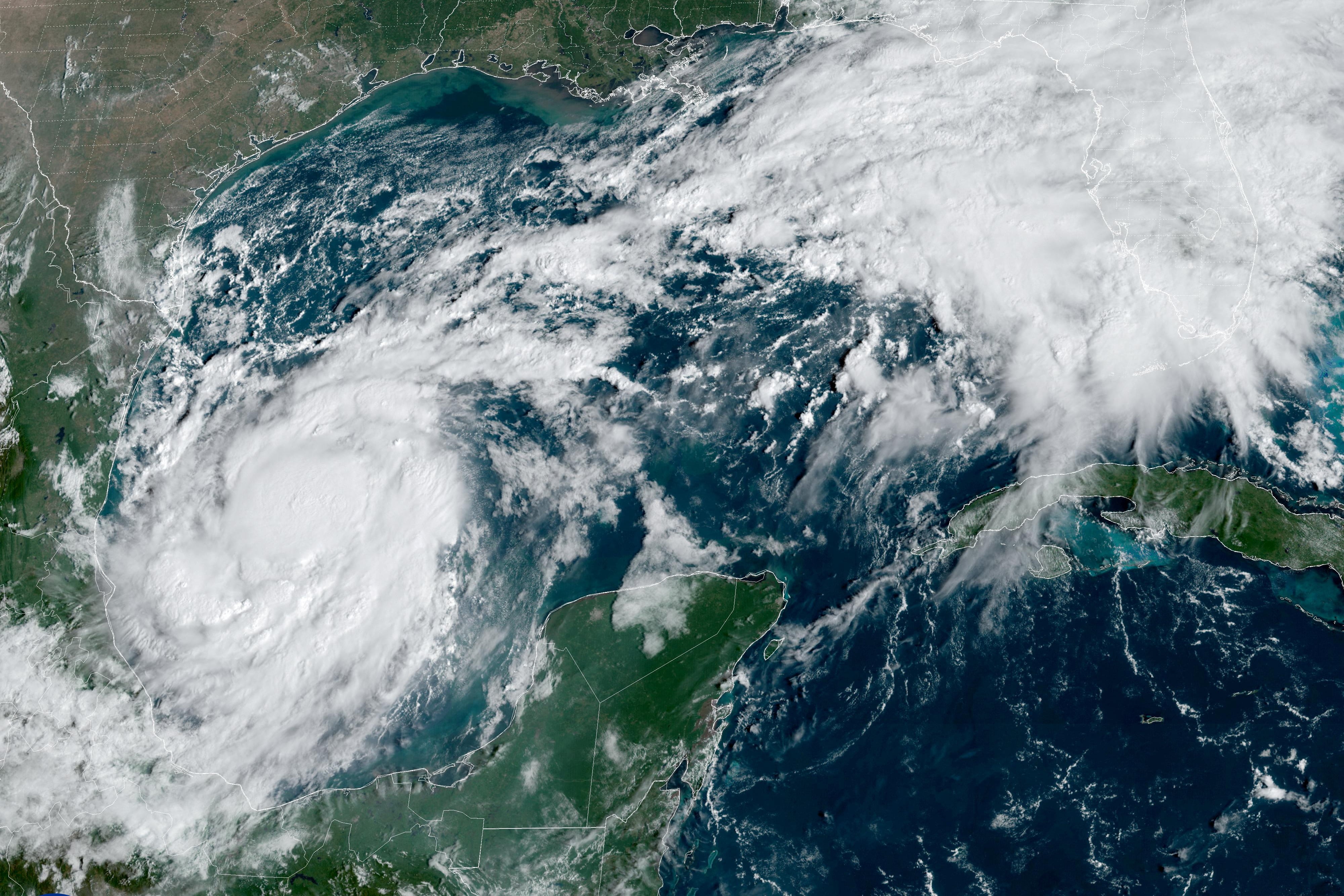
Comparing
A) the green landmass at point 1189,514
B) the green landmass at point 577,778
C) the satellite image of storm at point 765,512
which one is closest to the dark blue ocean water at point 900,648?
the satellite image of storm at point 765,512

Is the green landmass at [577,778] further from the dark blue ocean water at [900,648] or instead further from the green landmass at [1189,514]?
the green landmass at [1189,514]

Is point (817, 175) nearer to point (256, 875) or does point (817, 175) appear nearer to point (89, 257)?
point (89, 257)

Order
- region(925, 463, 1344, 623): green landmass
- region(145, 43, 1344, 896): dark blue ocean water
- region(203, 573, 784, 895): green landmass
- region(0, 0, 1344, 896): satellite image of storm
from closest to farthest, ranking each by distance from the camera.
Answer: region(145, 43, 1344, 896): dark blue ocean water
region(0, 0, 1344, 896): satellite image of storm
region(925, 463, 1344, 623): green landmass
region(203, 573, 784, 895): green landmass

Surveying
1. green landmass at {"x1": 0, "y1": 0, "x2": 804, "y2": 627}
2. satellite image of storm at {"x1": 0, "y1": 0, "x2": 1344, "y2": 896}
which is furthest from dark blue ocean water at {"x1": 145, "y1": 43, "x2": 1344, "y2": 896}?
green landmass at {"x1": 0, "y1": 0, "x2": 804, "y2": 627}

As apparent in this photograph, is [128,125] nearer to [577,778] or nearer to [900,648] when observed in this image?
[577,778]

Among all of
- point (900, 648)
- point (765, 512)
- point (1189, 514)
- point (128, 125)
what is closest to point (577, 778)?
point (765, 512)

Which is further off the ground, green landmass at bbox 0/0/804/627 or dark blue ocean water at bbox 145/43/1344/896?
green landmass at bbox 0/0/804/627

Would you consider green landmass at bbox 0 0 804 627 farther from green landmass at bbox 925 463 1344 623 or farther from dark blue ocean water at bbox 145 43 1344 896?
green landmass at bbox 925 463 1344 623
